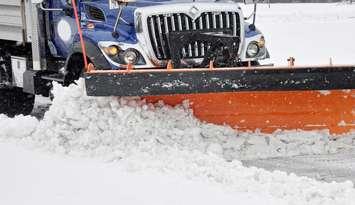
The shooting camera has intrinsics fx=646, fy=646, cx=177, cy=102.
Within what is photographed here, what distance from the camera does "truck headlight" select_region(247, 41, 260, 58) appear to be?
6.76 meters

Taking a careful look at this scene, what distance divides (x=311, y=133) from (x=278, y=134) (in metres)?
0.31

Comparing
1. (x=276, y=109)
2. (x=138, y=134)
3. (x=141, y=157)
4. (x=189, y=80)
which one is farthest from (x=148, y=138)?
(x=276, y=109)

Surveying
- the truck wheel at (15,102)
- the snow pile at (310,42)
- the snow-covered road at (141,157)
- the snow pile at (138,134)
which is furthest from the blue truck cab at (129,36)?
the snow pile at (310,42)

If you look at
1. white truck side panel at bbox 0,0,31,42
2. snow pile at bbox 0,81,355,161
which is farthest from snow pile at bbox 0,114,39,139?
white truck side panel at bbox 0,0,31,42

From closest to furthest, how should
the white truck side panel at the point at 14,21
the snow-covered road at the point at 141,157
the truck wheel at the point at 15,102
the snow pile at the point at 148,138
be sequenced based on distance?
the snow-covered road at the point at 141,157
the snow pile at the point at 148,138
the white truck side panel at the point at 14,21
the truck wheel at the point at 15,102

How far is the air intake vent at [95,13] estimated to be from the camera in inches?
264

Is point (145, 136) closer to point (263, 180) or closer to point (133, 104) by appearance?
point (133, 104)

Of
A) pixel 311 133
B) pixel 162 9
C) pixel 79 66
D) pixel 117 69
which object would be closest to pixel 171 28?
pixel 162 9

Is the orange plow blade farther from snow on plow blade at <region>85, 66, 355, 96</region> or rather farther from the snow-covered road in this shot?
snow on plow blade at <region>85, 66, 355, 96</region>

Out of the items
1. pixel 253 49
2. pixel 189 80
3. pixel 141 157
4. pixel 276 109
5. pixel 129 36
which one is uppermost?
pixel 129 36

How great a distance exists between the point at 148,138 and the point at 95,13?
5.84 feet

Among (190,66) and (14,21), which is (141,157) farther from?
(14,21)

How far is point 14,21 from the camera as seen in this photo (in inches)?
304

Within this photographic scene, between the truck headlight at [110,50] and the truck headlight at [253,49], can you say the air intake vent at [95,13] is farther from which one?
the truck headlight at [253,49]
